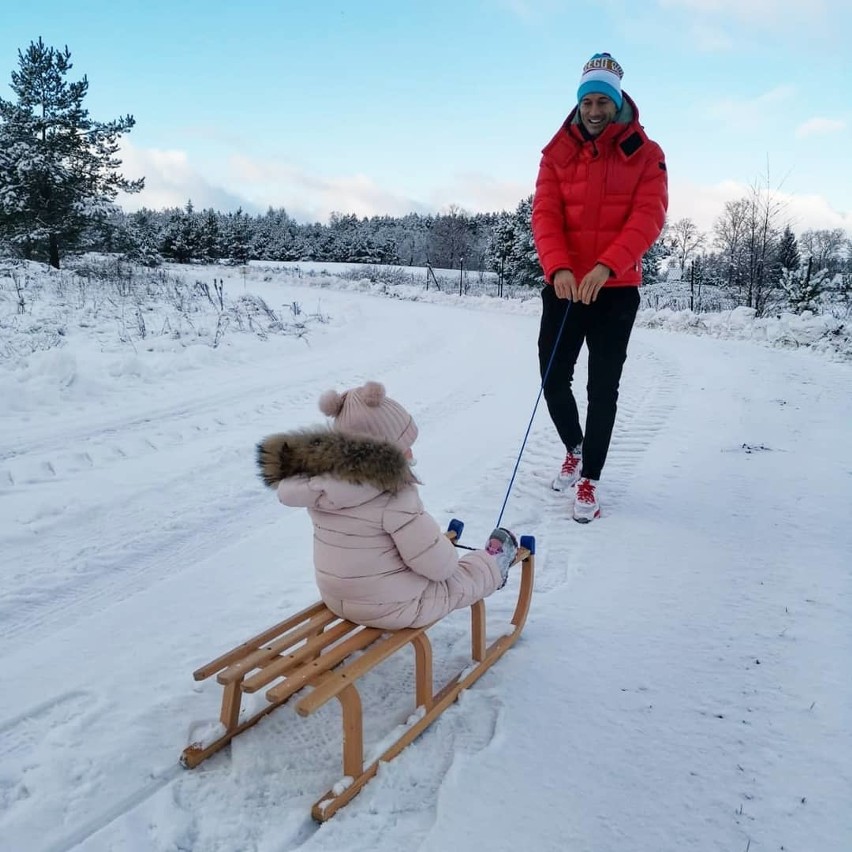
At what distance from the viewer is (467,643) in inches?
105

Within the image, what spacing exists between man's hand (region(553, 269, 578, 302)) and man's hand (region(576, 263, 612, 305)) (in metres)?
0.09

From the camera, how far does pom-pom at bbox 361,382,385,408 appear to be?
217 centimetres

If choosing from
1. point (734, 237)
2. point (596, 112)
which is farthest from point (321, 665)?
point (734, 237)

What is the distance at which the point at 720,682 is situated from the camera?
2.35 meters

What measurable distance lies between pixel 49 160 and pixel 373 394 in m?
23.0

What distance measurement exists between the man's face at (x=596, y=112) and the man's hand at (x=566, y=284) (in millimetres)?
769

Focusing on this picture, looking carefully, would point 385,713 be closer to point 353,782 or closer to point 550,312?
point 353,782

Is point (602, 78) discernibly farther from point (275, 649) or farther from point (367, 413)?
point (275, 649)

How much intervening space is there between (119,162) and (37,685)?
23473mm

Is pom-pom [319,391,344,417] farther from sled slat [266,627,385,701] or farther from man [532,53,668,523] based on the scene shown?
man [532,53,668,523]

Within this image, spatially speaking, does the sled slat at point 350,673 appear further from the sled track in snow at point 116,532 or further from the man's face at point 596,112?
the man's face at point 596,112

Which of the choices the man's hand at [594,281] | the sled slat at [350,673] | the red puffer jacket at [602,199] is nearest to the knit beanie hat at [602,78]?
the red puffer jacket at [602,199]

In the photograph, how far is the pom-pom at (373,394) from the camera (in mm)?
2170

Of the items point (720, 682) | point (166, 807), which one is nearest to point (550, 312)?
point (720, 682)
